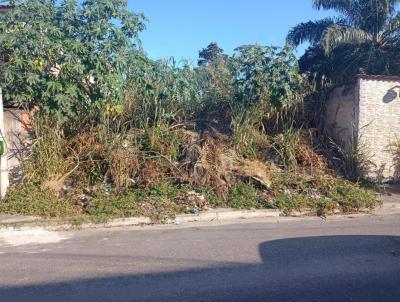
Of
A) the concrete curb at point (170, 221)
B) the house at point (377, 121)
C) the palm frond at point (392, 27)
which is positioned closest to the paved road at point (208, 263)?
the concrete curb at point (170, 221)

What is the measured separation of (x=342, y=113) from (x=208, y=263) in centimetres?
764

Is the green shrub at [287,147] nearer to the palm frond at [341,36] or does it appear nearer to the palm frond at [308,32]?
the palm frond at [341,36]

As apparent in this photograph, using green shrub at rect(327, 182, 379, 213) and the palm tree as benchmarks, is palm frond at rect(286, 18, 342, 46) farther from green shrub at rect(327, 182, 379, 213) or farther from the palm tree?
green shrub at rect(327, 182, 379, 213)

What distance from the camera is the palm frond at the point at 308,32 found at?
2200cm

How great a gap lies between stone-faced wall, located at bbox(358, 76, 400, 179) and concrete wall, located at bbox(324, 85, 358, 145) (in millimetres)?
215

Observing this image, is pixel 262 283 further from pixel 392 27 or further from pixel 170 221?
pixel 392 27

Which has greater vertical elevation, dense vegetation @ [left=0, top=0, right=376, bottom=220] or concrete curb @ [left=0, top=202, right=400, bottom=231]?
dense vegetation @ [left=0, top=0, right=376, bottom=220]

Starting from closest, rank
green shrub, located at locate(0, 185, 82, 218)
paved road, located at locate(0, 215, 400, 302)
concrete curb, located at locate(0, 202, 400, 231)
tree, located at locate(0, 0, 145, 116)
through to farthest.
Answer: paved road, located at locate(0, 215, 400, 302)
concrete curb, located at locate(0, 202, 400, 231)
green shrub, located at locate(0, 185, 82, 218)
tree, located at locate(0, 0, 145, 116)

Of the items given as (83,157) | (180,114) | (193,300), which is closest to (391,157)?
(180,114)

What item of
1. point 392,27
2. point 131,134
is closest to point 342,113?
point 131,134

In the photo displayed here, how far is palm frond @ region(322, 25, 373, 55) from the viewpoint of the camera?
18141 mm

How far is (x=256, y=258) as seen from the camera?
6.07 meters

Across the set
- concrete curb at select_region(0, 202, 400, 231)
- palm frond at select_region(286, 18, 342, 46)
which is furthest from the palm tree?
concrete curb at select_region(0, 202, 400, 231)

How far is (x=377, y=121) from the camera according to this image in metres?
11.4
